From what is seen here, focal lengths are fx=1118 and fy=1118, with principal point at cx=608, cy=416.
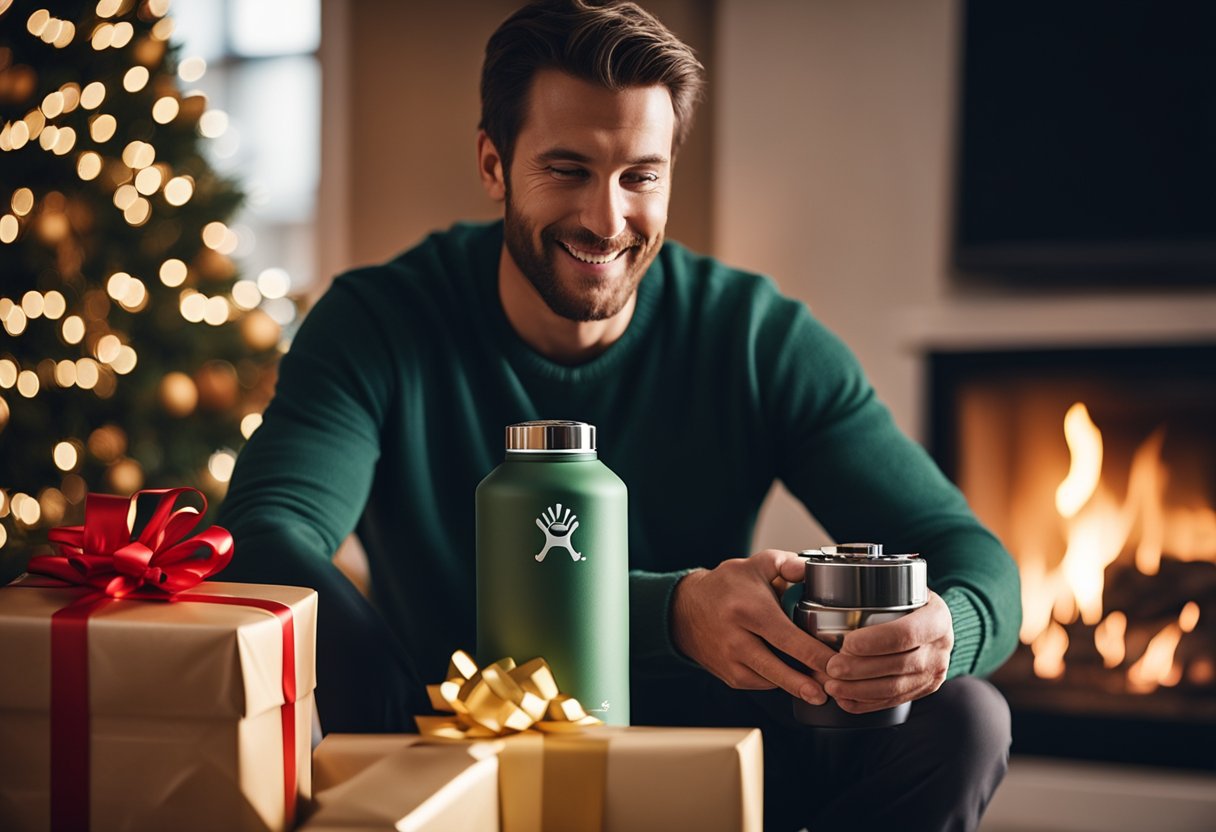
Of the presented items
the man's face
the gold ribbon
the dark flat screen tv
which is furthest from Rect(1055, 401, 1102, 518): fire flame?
the gold ribbon

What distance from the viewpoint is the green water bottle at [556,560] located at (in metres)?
0.71

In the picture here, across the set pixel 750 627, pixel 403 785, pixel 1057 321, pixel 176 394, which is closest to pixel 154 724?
pixel 403 785

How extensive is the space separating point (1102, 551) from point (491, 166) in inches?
60.3

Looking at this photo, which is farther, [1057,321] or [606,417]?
[1057,321]

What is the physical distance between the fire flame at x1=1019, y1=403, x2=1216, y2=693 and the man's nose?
1.44m

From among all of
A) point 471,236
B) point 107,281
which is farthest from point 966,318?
point 107,281

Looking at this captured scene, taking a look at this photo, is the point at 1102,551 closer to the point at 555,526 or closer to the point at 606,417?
the point at 606,417

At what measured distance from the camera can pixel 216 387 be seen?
2.25m

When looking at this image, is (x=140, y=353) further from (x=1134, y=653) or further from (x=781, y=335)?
(x=1134, y=653)

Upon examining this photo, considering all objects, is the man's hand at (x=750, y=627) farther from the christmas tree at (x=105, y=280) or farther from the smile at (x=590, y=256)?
the christmas tree at (x=105, y=280)

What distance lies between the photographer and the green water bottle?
0.71m

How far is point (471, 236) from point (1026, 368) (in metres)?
1.31

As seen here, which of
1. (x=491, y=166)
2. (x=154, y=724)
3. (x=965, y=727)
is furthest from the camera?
(x=491, y=166)

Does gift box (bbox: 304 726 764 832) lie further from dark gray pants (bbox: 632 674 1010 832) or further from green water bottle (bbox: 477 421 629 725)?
dark gray pants (bbox: 632 674 1010 832)
